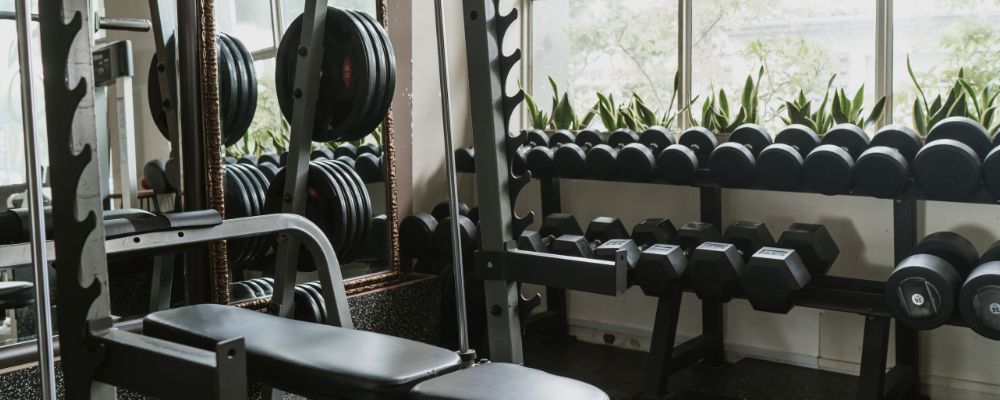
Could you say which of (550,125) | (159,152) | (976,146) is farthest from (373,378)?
(550,125)

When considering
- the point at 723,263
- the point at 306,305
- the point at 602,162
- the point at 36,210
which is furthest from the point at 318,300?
the point at 36,210

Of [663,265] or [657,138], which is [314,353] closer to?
[663,265]

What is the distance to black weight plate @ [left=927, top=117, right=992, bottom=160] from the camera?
2445mm

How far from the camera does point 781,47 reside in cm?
313

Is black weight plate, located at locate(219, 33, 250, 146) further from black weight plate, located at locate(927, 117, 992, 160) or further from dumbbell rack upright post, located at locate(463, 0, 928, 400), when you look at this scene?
black weight plate, located at locate(927, 117, 992, 160)

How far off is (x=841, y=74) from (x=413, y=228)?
5.33 ft

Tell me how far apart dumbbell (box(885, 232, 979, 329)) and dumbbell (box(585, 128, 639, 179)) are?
104 centimetres

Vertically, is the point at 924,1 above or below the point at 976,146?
above

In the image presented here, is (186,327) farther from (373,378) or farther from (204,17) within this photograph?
(204,17)

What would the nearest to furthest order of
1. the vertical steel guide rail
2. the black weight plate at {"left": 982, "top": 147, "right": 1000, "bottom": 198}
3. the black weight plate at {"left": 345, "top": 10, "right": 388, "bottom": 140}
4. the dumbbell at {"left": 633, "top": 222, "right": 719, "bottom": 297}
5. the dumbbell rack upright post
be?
the vertical steel guide rail → the dumbbell rack upright post → the black weight plate at {"left": 982, "top": 147, "right": 1000, "bottom": 198} → the black weight plate at {"left": 345, "top": 10, "right": 388, "bottom": 140} → the dumbbell at {"left": 633, "top": 222, "right": 719, "bottom": 297}

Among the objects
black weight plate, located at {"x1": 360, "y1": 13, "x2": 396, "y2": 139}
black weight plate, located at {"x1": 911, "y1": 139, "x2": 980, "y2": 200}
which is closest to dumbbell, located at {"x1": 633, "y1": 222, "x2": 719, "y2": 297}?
black weight plate, located at {"x1": 911, "y1": 139, "x2": 980, "y2": 200}

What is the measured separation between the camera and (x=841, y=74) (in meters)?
3.02

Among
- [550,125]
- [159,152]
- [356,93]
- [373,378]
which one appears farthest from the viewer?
[550,125]

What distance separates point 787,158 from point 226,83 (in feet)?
5.69
